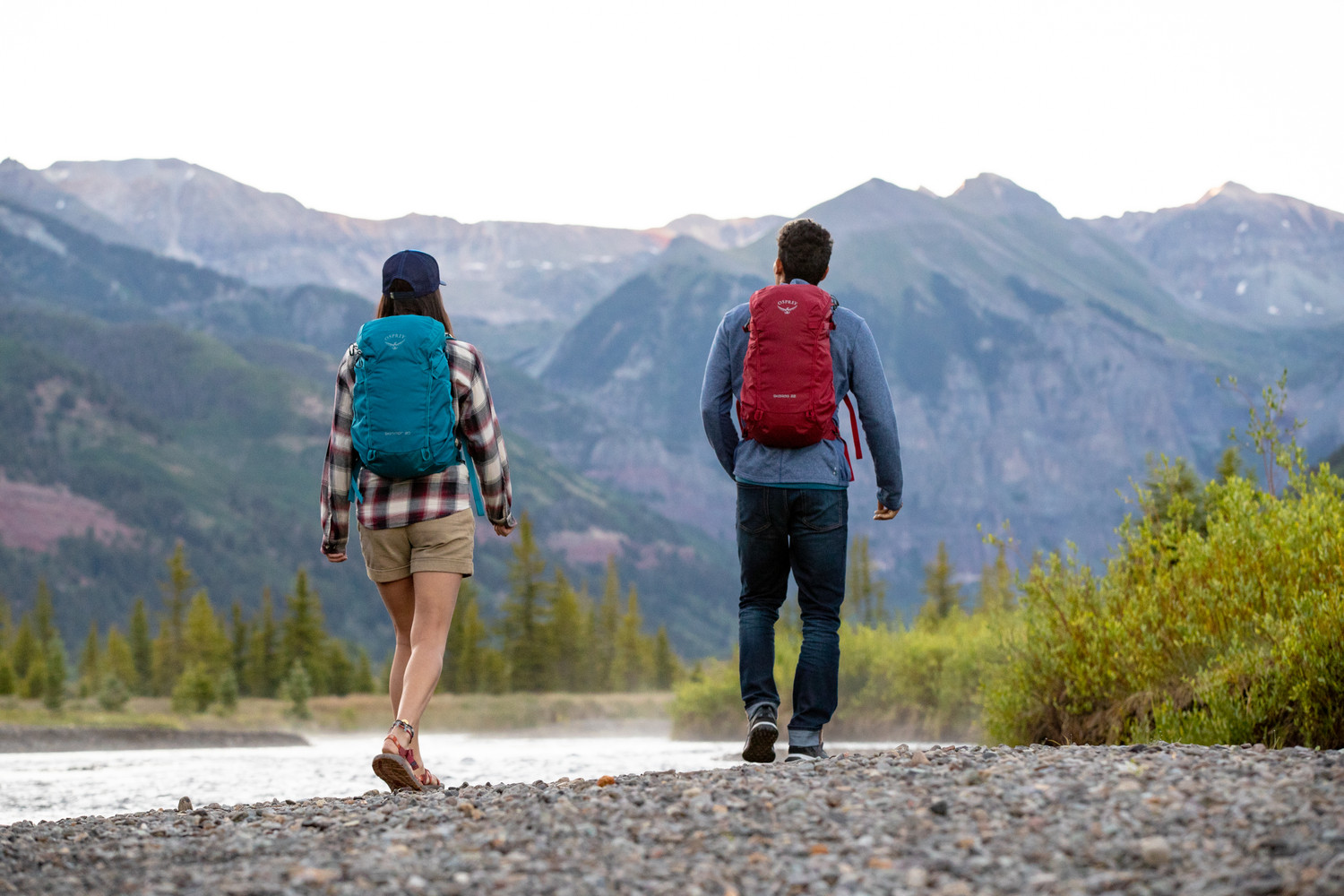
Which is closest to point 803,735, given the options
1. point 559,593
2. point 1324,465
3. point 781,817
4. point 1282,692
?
point 781,817

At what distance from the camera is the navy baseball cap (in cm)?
765

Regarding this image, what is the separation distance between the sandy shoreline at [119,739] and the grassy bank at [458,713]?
38.5 ft

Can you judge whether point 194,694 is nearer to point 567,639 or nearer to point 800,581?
point 567,639

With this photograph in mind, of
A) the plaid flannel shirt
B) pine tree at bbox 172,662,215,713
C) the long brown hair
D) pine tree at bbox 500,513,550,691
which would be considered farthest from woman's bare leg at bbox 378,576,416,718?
pine tree at bbox 500,513,550,691

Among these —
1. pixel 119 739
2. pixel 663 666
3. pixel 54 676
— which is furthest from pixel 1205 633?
pixel 663 666

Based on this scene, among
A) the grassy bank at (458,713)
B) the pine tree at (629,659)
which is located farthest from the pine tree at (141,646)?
the pine tree at (629,659)

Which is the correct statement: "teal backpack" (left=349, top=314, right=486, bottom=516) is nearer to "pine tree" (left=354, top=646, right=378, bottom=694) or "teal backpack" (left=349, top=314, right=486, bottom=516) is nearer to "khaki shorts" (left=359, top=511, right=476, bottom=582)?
"khaki shorts" (left=359, top=511, right=476, bottom=582)

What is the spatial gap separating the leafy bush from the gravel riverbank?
7.11 feet

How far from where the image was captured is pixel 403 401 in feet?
23.8

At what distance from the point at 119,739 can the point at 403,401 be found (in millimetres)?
51069

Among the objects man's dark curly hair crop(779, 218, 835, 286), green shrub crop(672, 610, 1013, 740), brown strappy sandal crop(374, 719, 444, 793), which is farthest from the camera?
green shrub crop(672, 610, 1013, 740)

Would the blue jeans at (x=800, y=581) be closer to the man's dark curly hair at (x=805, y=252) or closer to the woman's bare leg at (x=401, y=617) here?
the man's dark curly hair at (x=805, y=252)

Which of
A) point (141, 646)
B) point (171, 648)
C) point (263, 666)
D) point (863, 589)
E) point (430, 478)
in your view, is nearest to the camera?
point (430, 478)

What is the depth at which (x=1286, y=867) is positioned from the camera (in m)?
4.36
